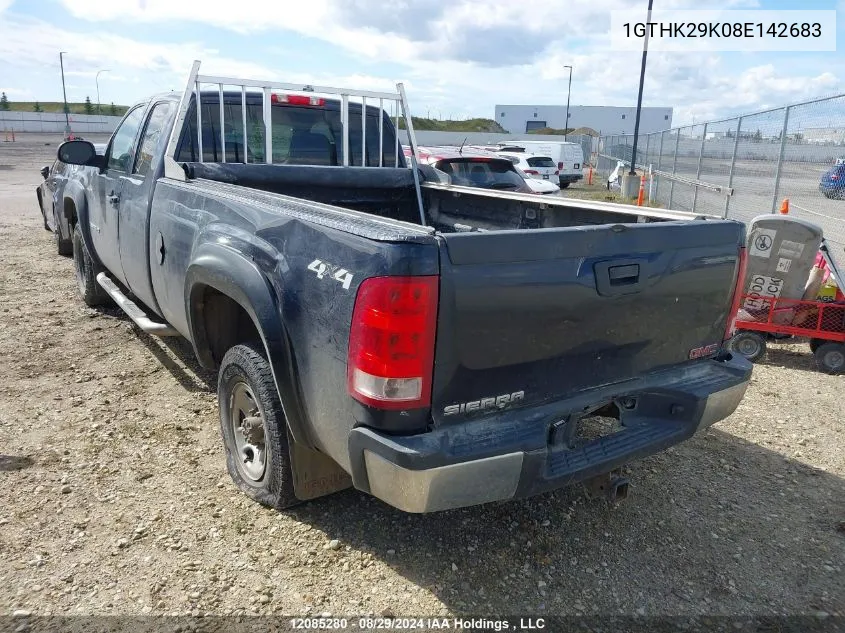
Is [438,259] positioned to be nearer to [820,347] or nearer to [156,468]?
[156,468]

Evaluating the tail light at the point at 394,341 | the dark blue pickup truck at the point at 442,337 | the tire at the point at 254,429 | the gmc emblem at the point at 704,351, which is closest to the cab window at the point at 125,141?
the dark blue pickup truck at the point at 442,337

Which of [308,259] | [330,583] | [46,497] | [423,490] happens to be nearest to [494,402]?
[423,490]

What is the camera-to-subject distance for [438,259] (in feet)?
7.07

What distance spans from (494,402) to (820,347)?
14.5 feet

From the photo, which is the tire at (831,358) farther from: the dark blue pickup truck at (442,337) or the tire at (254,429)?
the tire at (254,429)

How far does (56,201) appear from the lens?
714 cm

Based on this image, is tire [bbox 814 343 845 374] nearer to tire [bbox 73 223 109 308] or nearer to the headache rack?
the headache rack

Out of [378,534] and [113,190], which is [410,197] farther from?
[378,534]

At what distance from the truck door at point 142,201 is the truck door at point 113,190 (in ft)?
0.48

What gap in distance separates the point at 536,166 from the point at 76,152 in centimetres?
1792

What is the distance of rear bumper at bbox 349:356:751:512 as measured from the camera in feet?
7.31

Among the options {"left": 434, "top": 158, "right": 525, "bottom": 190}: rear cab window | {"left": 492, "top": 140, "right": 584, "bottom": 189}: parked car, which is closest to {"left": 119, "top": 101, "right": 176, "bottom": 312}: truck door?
{"left": 434, "top": 158, "right": 525, "bottom": 190}: rear cab window

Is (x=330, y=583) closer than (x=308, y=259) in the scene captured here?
No

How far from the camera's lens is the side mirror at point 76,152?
474 centimetres
